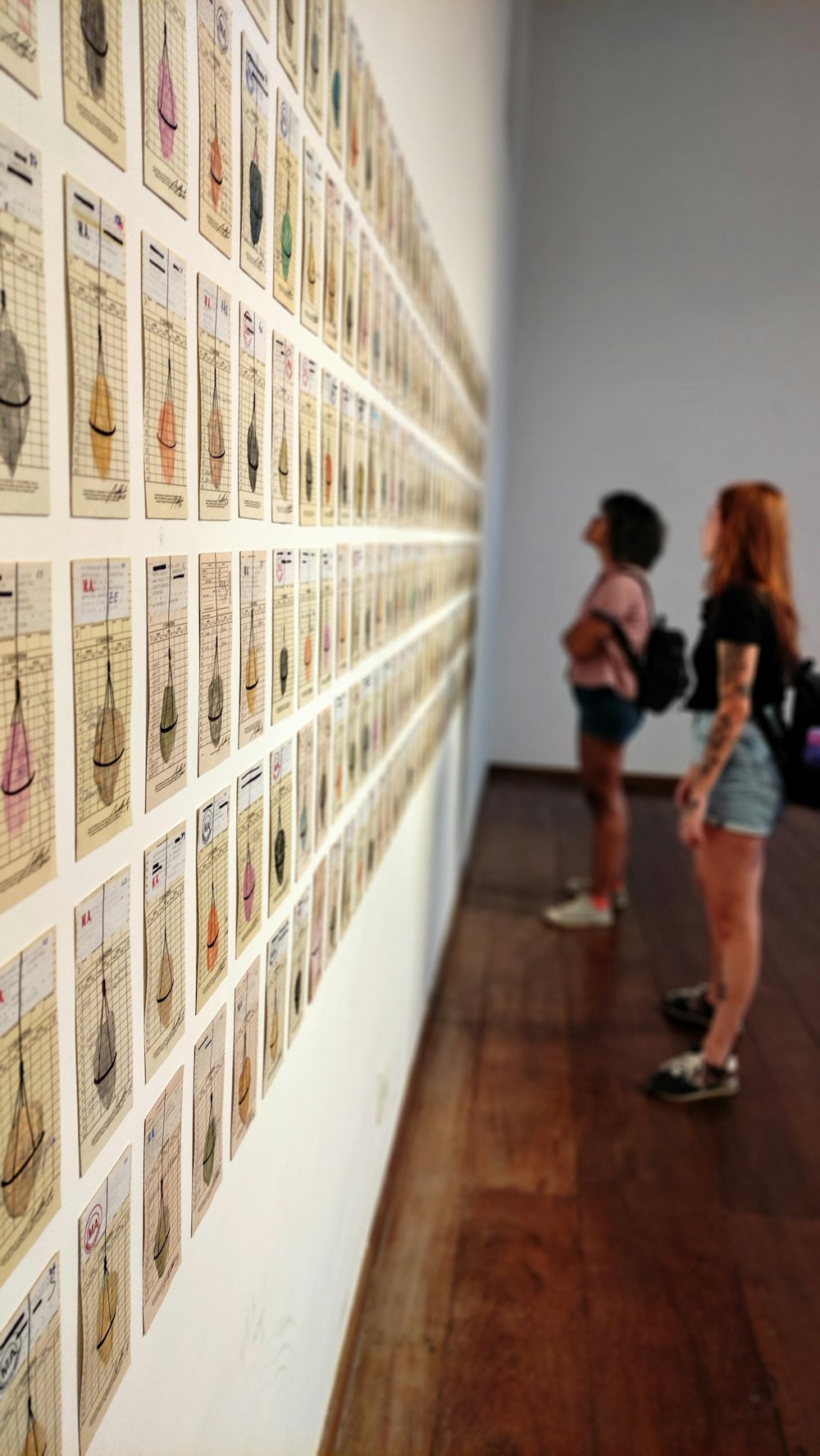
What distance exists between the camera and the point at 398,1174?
2.25 m

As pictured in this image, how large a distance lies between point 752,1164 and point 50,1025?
2238mm

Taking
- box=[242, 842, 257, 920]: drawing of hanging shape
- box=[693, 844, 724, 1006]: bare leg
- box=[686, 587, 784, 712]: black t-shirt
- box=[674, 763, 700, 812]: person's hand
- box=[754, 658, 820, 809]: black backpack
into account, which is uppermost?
box=[686, 587, 784, 712]: black t-shirt

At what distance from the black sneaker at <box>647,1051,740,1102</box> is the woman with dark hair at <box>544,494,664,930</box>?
3.68ft

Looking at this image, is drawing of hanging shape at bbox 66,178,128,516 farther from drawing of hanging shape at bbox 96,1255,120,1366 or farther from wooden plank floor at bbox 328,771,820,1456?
wooden plank floor at bbox 328,771,820,1456

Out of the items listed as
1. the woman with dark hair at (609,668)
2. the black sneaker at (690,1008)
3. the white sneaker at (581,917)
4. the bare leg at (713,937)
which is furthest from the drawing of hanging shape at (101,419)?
the white sneaker at (581,917)

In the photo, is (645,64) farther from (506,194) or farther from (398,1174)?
(398,1174)

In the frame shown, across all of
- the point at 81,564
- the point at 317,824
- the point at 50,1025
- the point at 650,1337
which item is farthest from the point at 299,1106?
the point at 650,1337

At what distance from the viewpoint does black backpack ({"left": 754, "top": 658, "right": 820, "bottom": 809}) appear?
2.33m

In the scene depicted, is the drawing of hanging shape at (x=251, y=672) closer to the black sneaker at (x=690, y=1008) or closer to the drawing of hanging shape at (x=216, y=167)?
the drawing of hanging shape at (x=216, y=167)

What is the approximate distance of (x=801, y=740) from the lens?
2.35 m

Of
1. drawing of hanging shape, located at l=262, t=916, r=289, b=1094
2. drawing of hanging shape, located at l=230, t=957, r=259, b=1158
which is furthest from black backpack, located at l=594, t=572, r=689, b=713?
drawing of hanging shape, located at l=230, t=957, r=259, b=1158

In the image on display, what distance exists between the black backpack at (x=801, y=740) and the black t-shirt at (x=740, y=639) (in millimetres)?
48

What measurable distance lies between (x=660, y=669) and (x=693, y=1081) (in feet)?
4.31

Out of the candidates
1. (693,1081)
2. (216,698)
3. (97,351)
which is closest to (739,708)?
(693,1081)
